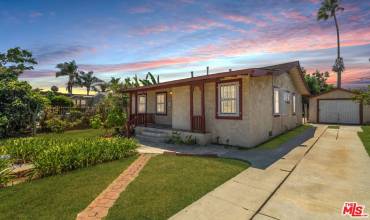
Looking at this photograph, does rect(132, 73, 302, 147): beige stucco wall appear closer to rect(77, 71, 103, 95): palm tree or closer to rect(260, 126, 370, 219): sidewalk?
rect(260, 126, 370, 219): sidewalk

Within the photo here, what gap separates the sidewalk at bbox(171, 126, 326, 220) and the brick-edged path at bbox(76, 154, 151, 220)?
1.31 metres

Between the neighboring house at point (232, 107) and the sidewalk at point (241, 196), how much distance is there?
11.3ft

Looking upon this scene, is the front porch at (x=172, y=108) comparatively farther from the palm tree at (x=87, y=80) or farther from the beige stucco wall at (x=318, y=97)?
the palm tree at (x=87, y=80)

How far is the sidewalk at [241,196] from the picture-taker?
386 cm

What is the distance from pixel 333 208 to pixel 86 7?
11.2 metres

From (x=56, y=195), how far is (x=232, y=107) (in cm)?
765

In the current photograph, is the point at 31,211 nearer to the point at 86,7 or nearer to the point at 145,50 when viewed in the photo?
the point at 86,7

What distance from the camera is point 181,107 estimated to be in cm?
1274

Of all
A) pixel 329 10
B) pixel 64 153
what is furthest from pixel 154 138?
pixel 329 10

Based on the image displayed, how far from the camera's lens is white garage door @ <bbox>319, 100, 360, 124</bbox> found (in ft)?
64.0

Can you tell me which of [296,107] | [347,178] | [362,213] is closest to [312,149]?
[347,178]

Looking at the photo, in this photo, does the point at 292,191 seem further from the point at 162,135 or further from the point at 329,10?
the point at 329,10


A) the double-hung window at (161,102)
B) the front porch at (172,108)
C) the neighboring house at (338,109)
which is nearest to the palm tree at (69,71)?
the front porch at (172,108)

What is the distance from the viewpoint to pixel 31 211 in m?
3.97
